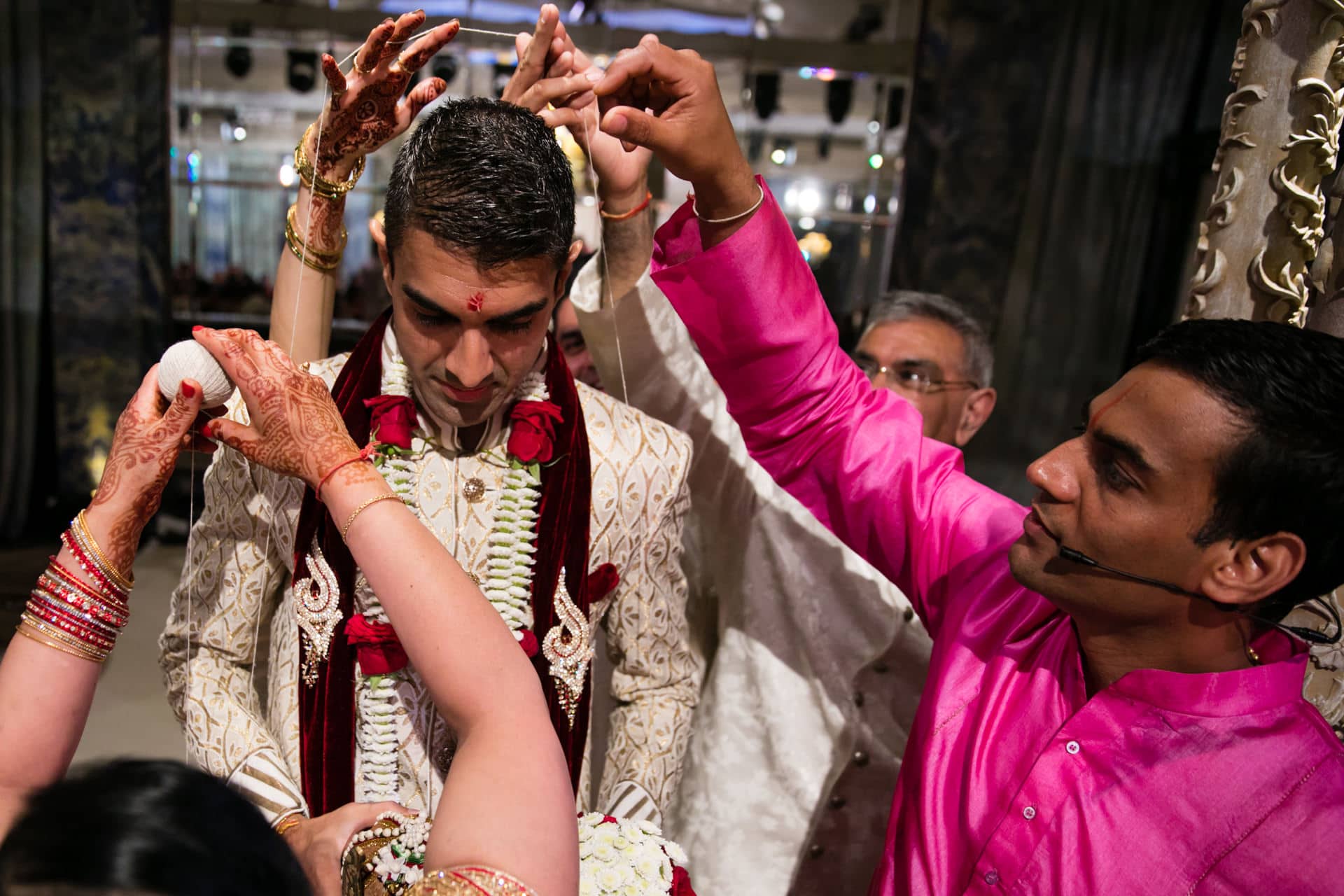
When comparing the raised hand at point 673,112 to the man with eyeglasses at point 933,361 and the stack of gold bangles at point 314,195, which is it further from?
the man with eyeglasses at point 933,361

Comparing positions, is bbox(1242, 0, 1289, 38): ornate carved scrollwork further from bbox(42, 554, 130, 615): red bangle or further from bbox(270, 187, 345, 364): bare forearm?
bbox(42, 554, 130, 615): red bangle

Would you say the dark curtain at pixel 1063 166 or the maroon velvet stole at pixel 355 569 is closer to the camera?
the maroon velvet stole at pixel 355 569

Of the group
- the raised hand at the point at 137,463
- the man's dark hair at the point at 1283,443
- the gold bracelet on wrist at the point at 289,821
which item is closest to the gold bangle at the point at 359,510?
the raised hand at the point at 137,463

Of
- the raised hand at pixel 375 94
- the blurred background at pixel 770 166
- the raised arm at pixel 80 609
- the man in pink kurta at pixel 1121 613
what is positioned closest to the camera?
the raised arm at pixel 80 609

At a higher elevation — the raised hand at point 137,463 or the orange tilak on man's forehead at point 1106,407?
the orange tilak on man's forehead at point 1106,407

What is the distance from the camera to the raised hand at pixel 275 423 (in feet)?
3.66

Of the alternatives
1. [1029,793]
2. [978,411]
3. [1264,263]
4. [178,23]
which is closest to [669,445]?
[1029,793]

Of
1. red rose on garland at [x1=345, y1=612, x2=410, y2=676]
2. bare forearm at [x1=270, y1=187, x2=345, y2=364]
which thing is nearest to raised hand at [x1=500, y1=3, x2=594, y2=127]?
bare forearm at [x1=270, y1=187, x2=345, y2=364]

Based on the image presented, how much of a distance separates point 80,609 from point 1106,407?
4.14 feet

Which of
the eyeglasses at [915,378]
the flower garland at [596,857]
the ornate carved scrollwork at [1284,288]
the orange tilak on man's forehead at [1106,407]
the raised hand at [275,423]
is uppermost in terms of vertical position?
the ornate carved scrollwork at [1284,288]

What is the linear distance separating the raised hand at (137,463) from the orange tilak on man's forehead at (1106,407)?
1109 mm

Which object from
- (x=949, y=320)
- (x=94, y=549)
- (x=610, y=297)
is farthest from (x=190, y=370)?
(x=949, y=320)

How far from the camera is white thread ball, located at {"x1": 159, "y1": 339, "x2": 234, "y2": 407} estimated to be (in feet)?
3.63

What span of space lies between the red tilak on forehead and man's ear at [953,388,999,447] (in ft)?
4.20
